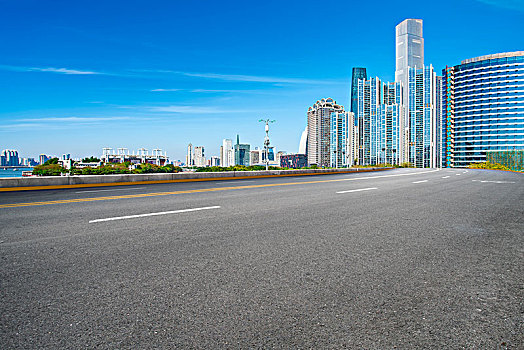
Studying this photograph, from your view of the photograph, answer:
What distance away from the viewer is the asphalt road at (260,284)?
7.40 feet

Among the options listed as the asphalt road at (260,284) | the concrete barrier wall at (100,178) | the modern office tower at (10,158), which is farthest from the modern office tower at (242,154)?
the asphalt road at (260,284)

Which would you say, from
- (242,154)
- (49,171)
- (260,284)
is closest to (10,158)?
(242,154)

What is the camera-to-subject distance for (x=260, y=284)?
3078 mm

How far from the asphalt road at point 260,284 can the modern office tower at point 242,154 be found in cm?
17863

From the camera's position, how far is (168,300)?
2729 millimetres

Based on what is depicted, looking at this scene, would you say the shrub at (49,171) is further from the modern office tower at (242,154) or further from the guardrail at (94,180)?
the modern office tower at (242,154)

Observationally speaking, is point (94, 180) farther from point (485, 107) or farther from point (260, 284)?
point (485, 107)

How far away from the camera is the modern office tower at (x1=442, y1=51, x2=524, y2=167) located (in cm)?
17305

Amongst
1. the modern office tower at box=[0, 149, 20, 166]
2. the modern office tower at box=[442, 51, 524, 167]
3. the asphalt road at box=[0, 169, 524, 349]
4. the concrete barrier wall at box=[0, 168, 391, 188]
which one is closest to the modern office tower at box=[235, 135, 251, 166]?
the modern office tower at box=[0, 149, 20, 166]

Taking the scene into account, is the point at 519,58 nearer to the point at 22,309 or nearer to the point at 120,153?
the point at 120,153

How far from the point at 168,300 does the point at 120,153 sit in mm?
41937

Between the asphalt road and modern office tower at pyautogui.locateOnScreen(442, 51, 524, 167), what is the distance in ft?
677

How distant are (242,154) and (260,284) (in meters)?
190

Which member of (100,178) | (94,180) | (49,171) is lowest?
(94,180)
